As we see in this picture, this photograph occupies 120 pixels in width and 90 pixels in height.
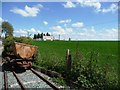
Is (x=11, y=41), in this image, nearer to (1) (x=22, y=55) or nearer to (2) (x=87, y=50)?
(1) (x=22, y=55)

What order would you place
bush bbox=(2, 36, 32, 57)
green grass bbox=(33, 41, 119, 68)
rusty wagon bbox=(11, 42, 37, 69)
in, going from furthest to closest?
bush bbox=(2, 36, 32, 57)
rusty wagon bbox=(11, 42, 37, 69)
green grass bbox=(33, 41, 119, 68)

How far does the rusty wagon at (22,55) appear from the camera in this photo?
16.2 meters

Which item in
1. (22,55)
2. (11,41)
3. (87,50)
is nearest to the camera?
(22,55)

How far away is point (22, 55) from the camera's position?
16.4 m

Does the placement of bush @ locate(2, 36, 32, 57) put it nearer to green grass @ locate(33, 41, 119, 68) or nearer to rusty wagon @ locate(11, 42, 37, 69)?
green grass @ locate(33, 41, 119, 68)

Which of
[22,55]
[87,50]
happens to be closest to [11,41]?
[22,55]

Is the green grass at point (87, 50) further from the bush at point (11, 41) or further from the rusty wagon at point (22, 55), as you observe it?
the rusty wagon at point (22, 55)

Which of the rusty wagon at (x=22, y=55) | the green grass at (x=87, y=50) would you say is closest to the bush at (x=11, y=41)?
the green grass at (x=87, y=50)

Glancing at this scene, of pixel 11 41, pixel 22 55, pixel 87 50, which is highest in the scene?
pixel 11 41

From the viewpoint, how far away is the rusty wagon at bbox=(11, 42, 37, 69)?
16.2m

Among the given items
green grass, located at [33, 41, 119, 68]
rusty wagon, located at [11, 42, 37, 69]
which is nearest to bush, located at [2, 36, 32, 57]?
green grass, located at [33, 41, 119, 68]

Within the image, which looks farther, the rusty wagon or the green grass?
the rusty wagon

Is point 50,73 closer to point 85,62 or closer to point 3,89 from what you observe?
Result: point 85,62

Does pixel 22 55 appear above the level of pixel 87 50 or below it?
above
